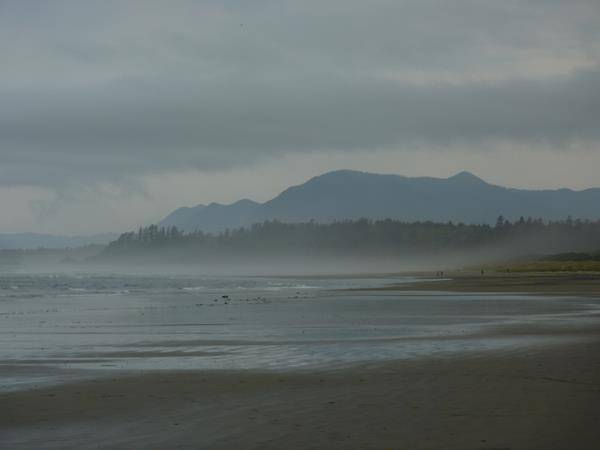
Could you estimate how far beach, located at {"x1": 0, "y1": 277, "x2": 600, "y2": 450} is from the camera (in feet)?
31.8

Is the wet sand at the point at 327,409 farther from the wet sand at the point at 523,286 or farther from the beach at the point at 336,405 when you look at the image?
the wet sand at the point at 523,286

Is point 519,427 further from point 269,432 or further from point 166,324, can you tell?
point 166,324

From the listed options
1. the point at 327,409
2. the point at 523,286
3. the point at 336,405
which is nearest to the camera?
the point at 327,409

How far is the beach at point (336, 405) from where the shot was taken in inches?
381

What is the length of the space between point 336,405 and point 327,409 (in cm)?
32

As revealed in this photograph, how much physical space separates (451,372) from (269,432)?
18.7 ft

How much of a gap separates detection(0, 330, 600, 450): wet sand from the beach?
0.02 metres

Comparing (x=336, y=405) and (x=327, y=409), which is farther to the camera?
(x=336, y=405)

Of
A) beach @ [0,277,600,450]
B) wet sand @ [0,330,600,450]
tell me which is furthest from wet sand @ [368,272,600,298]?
wet sand @ [0,330,600,450]

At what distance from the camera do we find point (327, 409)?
11.4 meters

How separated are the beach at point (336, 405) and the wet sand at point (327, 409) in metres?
0.02

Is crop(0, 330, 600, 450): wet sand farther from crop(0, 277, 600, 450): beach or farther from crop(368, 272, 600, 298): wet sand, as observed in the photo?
crop(368, 272, 600, 298): wet sand

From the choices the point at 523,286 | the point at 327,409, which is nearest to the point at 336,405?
the point at 327,409

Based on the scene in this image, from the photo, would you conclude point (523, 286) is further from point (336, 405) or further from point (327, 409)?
point (327, 409)
